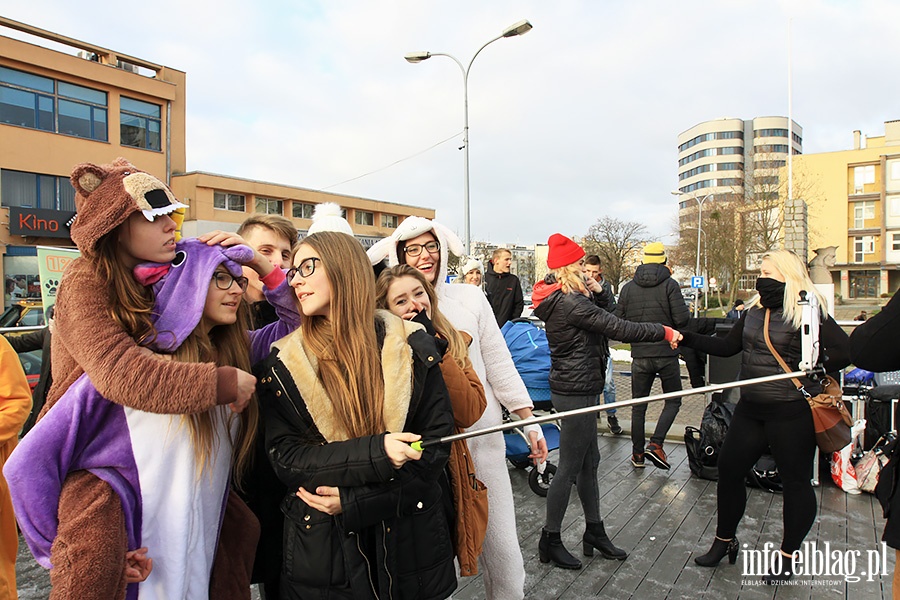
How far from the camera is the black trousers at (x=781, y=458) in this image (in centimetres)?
334

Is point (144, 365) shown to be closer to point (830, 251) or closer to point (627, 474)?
point (627, 474)

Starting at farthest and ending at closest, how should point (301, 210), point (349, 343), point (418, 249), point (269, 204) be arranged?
point (301, 210)
point (269, 204)
point (418, 249)
point (349, 343)

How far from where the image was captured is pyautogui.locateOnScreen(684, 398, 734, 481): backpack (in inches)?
199

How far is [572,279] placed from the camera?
3902 mm

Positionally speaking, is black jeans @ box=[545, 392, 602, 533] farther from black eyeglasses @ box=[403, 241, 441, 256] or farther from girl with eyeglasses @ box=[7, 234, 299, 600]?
girl with eyeglasses @ box=[7, 234, 299, 600]

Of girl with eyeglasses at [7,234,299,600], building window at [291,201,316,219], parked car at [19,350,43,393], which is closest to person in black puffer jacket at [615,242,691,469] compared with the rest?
girl with eyeglasses at [7,234,299,600]

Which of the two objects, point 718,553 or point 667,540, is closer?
point 718,553

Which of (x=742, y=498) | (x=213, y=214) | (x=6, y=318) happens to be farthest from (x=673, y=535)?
Result: (x=213, y=214)

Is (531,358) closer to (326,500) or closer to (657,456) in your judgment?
(657,456)

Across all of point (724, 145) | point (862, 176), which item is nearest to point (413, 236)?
point (862, 176)

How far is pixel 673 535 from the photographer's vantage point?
13.2 ft

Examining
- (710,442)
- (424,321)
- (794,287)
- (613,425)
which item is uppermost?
(794,287)

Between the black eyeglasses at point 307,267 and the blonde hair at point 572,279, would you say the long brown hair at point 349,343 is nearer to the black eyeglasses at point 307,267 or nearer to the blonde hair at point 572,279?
the black eyeglasses at point 307,267

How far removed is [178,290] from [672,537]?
3711mm
